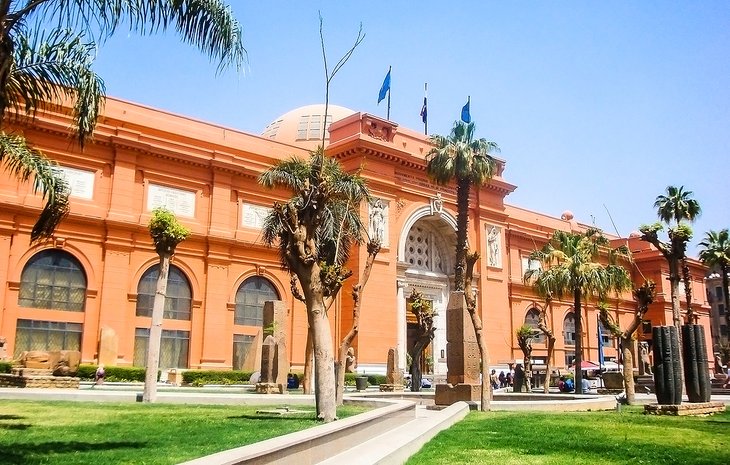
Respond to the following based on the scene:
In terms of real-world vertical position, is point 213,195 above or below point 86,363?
above

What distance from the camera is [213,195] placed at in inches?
1389

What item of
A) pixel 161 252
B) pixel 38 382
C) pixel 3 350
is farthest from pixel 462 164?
pixel 3 350

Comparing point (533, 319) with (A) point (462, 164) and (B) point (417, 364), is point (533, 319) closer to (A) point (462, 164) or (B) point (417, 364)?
(B) point (417, 364)

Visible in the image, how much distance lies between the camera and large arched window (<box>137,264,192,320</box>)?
3198cm

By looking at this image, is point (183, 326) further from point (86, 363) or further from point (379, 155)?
point (379, 155)

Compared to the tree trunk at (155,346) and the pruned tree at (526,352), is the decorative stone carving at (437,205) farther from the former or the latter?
the tree trunk at (155,346)

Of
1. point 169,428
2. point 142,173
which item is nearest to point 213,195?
point 142,173

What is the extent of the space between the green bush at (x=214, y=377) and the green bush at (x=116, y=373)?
227 centimetres

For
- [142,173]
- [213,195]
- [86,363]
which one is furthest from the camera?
[213,195]

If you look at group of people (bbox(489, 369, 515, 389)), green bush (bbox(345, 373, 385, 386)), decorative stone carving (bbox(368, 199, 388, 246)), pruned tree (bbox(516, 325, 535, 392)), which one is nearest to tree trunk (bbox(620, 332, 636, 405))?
pruned tree (bbox(516, 325, 535, 392))

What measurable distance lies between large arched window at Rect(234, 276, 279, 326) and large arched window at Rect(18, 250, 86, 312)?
8.27 metres

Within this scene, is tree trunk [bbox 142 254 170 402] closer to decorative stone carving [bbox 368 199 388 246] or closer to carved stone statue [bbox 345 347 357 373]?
carved stone statue [bbox 345 347 357 373]

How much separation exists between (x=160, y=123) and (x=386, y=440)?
1118 inches

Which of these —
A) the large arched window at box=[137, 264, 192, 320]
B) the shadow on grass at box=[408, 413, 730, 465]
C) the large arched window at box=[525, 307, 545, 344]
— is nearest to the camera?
the shadow on grass at box=[408, 413, 730, 465]
